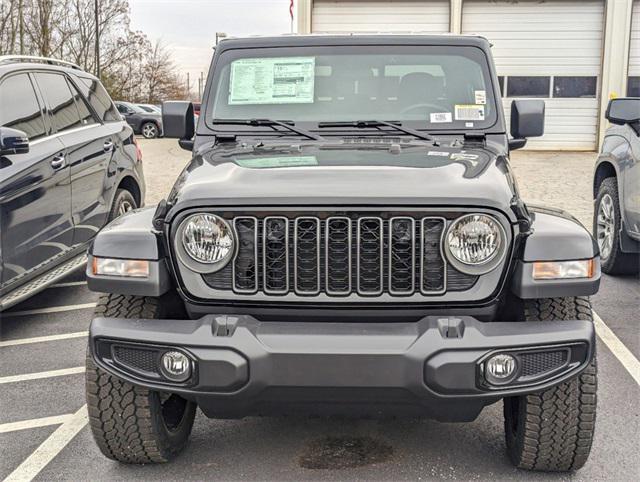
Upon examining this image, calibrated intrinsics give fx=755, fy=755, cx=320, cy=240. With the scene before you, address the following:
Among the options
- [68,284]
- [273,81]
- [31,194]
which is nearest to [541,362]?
[273,81]

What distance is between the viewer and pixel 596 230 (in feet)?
22.1

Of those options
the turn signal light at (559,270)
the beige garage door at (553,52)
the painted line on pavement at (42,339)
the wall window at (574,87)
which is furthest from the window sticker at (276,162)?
the wall window at (574,87)

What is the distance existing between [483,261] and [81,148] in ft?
12.8

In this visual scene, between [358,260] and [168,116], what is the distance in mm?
1969

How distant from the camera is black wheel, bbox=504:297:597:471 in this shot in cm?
284

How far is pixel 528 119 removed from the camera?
408 centimetres

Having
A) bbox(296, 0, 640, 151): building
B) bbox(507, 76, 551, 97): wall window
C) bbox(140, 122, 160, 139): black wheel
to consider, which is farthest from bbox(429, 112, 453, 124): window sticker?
bbox(140, 122, 160, 139): black wheel

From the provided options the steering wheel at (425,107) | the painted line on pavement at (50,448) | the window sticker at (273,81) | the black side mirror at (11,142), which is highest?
the window sticker at (273,81)

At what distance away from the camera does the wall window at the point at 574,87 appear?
21062mm

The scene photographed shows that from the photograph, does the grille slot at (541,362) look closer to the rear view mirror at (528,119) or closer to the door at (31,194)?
the rear view mirror at (528,119)

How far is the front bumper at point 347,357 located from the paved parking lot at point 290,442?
588 mm

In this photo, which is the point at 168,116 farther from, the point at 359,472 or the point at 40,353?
the point at 359,472

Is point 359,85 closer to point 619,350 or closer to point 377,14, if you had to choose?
point 619,350

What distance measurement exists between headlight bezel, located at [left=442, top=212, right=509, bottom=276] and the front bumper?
181 mm
